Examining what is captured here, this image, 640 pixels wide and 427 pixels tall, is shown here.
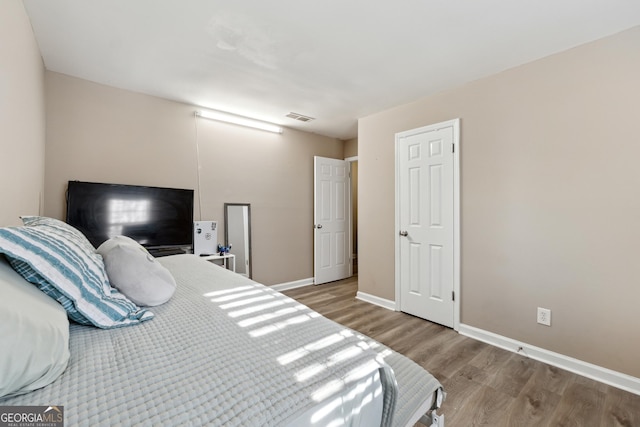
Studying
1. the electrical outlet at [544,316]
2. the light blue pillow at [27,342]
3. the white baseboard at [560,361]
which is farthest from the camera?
the electrical outlet at [544,316]

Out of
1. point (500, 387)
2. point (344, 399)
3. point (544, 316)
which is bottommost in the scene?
point (500, 387)

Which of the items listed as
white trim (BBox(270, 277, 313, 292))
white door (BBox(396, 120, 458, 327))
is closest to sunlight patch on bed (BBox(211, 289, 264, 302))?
white door (BBox(396, 120, 458, 327))

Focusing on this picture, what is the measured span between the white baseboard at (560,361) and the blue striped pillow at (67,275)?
2.79m

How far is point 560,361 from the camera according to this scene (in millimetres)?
2156

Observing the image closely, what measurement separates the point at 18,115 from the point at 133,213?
1.32 metres

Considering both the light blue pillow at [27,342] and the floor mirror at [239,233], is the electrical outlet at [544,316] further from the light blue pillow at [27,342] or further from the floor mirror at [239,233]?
the floor mirror at [239,233]

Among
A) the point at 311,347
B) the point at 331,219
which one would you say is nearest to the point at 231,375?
the point at 311,347

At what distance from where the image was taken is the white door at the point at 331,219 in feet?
14.5

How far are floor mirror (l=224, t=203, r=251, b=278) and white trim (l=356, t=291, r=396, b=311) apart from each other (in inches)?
61.8

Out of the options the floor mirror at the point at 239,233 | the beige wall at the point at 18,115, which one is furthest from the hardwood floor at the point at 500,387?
the beige wall at the point at 18,115

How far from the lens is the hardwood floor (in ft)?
5.32

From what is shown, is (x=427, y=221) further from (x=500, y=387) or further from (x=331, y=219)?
(x=331, y=219)

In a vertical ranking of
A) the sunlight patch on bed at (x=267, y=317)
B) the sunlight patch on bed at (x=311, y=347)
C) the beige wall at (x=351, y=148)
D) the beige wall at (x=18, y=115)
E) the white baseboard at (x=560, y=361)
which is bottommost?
the white baseboard at (x=560, y=361)

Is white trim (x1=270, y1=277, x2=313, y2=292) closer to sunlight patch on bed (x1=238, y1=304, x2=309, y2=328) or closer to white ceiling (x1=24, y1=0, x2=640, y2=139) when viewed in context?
white ceiling (x1=24, y1=0, x2=640, y2=139)
